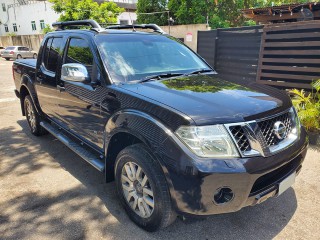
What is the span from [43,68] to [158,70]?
216 cm

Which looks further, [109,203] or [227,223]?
[109,203]

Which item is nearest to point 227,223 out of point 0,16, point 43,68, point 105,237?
point 105,237

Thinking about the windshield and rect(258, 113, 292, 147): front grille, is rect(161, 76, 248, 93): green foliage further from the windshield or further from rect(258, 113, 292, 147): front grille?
rect(258, 113, 292, 147): front grille

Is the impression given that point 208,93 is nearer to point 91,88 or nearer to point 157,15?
point 91,88

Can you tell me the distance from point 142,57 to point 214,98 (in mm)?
1134

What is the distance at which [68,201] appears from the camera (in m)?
3.11

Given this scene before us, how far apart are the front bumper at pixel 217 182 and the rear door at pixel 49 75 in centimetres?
249

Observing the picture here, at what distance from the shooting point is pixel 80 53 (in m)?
3.32

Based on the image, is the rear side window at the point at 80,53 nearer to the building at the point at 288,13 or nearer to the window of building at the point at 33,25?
the building at the point at 288,13

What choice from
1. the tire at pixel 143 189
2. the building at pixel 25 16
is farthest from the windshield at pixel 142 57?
the building at pixel 25 16

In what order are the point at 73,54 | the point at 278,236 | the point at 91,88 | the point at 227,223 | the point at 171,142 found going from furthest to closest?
the point at 73,54, the point at 91,88, the point at 227,223, the point at 278,236, the point at 171,142

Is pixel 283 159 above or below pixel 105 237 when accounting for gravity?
above

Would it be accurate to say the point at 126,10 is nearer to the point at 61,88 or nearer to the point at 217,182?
the point at 61,88

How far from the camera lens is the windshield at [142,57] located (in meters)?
2.90
